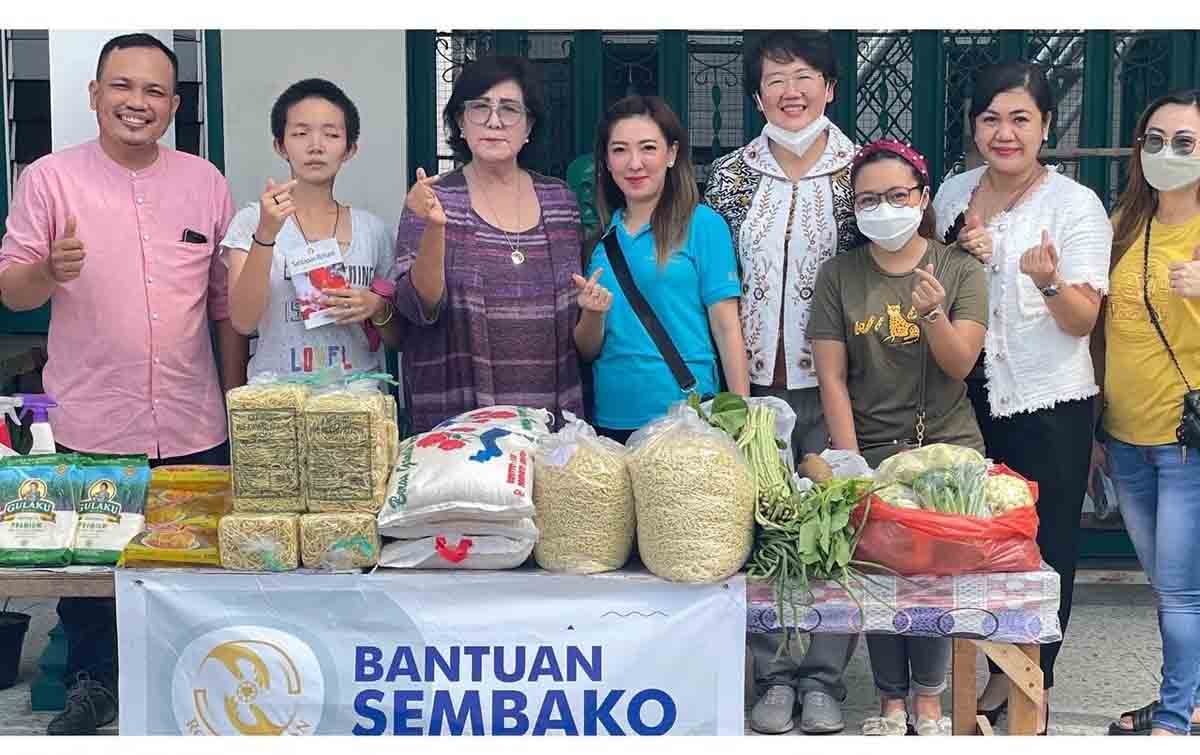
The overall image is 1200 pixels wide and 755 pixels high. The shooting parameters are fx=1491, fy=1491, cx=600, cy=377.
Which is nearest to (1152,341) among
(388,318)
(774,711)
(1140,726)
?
(1140,726)

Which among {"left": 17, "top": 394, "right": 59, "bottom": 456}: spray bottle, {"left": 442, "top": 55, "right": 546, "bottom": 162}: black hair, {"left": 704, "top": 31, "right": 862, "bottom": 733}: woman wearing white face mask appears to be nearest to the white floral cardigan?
{"left": 704, "top": 31, "right": 862, "bottom": 733}: woman wearing white face mask

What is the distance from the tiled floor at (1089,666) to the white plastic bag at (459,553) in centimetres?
140

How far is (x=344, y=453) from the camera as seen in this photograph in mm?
3594

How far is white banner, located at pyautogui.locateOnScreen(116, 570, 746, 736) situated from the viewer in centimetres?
364

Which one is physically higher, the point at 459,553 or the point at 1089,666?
the point at 459,553

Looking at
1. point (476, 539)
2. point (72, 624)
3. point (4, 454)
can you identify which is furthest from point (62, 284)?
point (476, 539)

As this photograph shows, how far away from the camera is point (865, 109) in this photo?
18.3 feet

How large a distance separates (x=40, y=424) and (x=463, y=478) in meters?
1.42

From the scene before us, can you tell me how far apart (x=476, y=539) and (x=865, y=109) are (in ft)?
9.02

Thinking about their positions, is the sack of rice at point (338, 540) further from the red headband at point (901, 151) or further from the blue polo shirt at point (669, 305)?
the red headband at point (901, 151)

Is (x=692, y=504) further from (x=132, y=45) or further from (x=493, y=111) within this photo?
(x=132, y=45)

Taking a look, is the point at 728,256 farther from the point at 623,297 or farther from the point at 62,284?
the point at 62,284

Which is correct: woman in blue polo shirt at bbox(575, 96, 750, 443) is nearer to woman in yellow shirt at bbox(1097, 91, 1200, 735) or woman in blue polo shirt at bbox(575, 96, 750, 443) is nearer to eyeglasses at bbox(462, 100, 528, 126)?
eyeglasses at bbox(462, 100, 528, 126)

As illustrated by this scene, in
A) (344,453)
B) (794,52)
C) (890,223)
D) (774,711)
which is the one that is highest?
(794,52)
